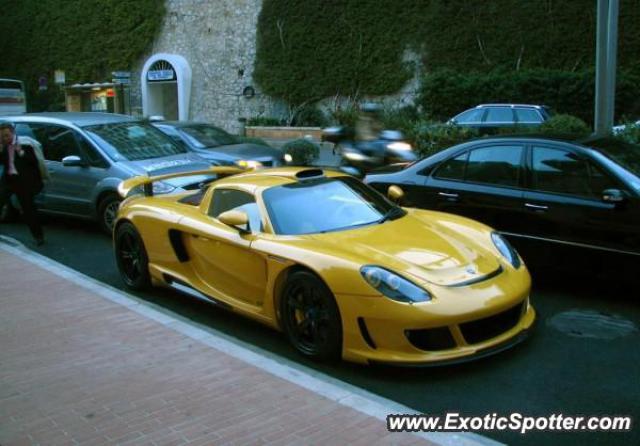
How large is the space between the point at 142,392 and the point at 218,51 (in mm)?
26672

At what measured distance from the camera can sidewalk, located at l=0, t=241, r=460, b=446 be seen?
3.54 metres

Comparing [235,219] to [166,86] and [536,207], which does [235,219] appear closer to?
[536,207]

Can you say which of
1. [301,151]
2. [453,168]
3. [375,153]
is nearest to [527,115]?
[301,151]

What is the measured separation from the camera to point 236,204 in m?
5.68

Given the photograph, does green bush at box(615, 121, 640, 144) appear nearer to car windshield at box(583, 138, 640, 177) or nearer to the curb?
car windshield at box(583, 138, 640, 177)

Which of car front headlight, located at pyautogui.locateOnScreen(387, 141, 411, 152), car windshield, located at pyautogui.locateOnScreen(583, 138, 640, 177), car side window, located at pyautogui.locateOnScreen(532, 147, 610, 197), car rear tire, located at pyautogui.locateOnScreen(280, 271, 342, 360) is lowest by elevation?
car rear tire, located at pyautogui.locateOnScreen(280, 271, 342, 360)

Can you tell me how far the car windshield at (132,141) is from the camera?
9539 millimetres

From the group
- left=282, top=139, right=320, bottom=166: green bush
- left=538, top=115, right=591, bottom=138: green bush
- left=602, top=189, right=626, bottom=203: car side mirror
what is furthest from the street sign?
left=602, top=189, right=626, bottom=203: car side mirror

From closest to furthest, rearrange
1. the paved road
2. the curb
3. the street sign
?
the curb < the paved road < the street sign

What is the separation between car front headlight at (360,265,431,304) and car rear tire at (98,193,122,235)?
220 inches

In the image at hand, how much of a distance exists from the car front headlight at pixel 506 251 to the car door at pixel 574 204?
866mm

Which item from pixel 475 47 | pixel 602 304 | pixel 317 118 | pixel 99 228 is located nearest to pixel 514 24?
pixel 475 47

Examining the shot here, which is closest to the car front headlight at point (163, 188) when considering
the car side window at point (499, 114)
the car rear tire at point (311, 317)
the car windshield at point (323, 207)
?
the car windshield at point (323, 207)

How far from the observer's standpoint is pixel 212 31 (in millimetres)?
29141
